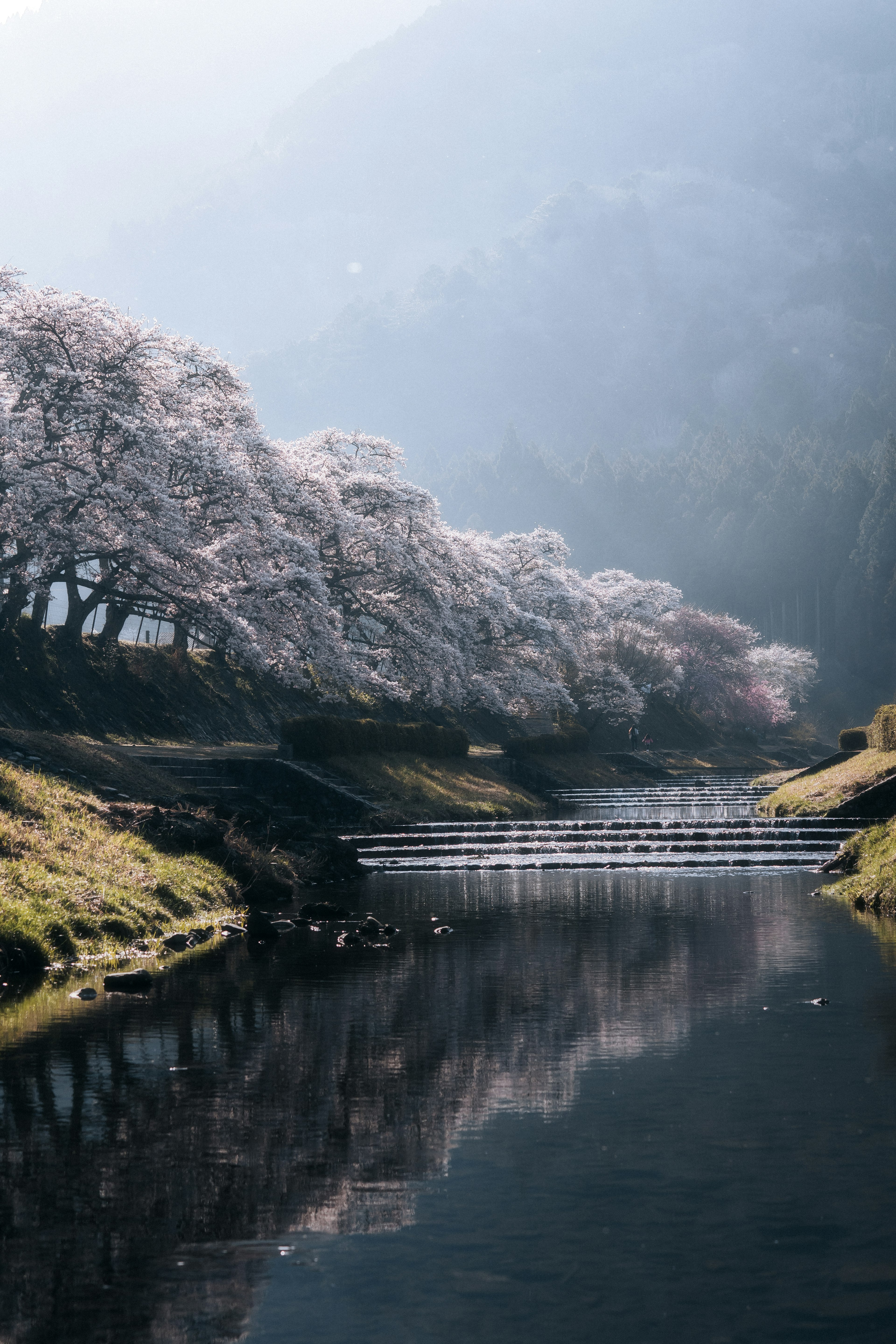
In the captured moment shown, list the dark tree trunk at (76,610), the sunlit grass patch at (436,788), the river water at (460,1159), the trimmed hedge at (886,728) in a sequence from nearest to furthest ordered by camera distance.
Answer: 1. the river water at (460,1159)
2. the trimmed hedge at (886,728)
3. the sunlit grass patch at (436,788)
4. the dark tree trunk at (76,610)

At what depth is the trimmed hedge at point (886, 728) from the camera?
33.2 m

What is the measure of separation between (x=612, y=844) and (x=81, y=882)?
1470cm

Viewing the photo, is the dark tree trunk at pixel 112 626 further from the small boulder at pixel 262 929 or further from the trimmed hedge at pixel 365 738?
the small boulder at pixel 262 929

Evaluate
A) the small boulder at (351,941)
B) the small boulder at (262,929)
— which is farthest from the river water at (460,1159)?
the small boulder at (262,929)

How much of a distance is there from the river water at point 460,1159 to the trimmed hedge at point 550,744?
41.0 metres

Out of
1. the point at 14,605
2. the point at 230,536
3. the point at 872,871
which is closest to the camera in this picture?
the point at 872,871

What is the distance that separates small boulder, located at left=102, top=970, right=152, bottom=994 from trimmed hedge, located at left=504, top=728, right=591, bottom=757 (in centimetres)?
4079

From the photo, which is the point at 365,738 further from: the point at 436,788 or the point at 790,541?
the point at 790,541

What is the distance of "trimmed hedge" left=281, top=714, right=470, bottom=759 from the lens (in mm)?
38562

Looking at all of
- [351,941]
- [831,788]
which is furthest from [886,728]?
→ [351,941]

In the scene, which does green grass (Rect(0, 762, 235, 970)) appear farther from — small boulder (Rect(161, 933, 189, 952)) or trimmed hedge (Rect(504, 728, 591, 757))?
trimmed hedge (Rect(504, 728, 591, 757))

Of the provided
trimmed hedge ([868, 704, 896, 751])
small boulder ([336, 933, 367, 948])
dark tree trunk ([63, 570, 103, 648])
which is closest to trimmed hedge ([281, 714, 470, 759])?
dark tree trunk ([63, 570, 103, 648])

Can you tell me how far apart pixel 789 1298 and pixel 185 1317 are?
2.20m

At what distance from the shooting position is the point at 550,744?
56.3 m
